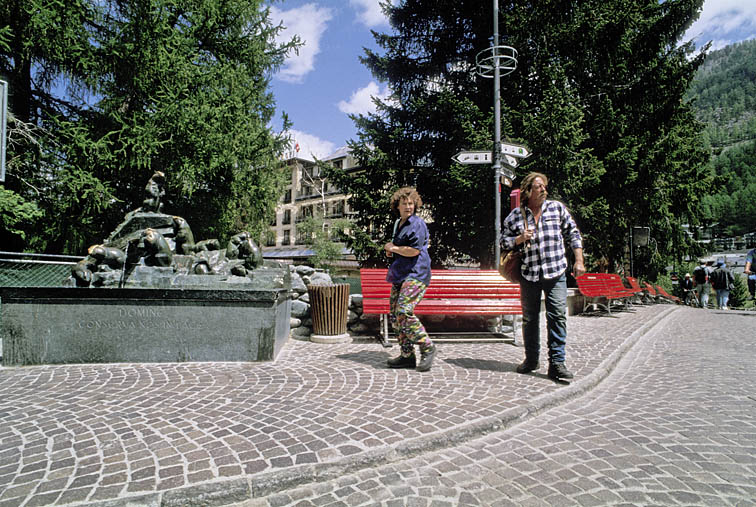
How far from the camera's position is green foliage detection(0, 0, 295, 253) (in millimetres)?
11531

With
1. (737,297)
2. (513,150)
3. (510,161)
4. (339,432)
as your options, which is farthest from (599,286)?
(737,297)

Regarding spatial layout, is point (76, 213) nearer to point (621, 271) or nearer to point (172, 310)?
point (172, 310)

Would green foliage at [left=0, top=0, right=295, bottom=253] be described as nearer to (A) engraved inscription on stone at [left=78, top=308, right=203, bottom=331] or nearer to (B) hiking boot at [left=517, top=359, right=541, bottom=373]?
(A) engraved inscription on stone at [left=78, top=308, right=203, bottom=331]

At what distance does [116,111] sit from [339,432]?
12.9m

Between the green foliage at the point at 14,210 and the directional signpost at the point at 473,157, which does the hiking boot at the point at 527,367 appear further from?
the green foliage at the point at 14,210

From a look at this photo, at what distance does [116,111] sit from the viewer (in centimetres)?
1223

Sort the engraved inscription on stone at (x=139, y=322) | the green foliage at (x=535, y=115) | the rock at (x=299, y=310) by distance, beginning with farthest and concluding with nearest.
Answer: the green foliage at (x=535, y=115) < the rock at (x=299, y=310) < the engraved inscription on stone at (x=139, y=322)

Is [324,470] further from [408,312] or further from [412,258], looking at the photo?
[412,258]

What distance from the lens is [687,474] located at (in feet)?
8.30

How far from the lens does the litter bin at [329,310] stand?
7141 millimetres

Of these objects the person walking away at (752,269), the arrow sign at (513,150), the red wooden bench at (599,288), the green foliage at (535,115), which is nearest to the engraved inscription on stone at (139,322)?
the arrow sign at (513,150)

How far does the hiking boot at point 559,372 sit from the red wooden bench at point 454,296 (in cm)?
214

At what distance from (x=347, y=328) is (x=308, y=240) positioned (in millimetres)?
37555

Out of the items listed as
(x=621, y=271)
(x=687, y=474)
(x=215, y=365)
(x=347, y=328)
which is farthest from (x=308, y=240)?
(x=687, y=474)
